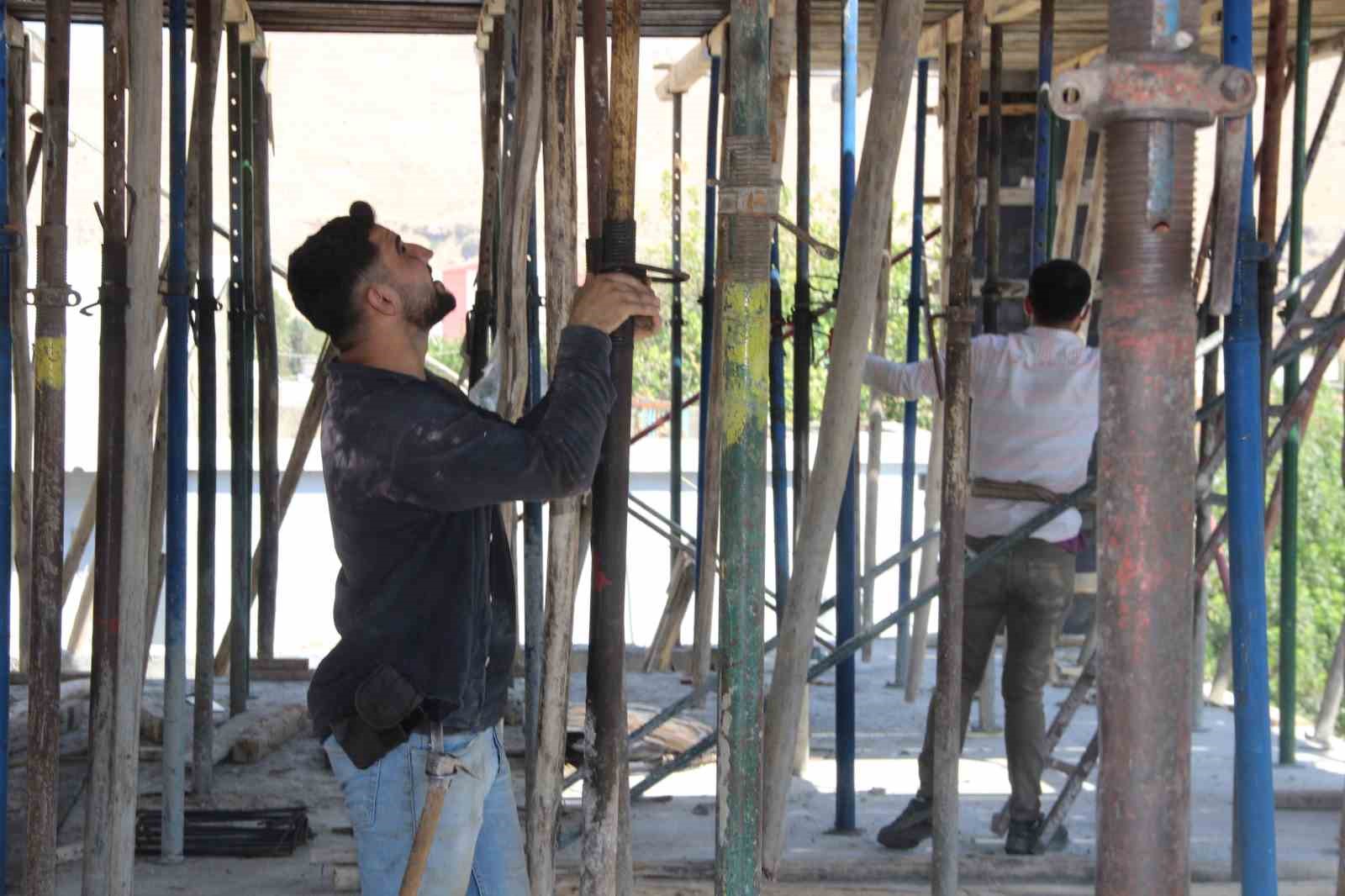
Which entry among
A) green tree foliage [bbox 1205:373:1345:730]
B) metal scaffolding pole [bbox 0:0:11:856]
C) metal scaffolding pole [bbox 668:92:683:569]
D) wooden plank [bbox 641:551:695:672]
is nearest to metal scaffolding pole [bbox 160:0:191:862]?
metal scaffolding pole [bbox 0:0:11:856]

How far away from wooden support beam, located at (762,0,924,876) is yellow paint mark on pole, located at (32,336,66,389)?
1734mm

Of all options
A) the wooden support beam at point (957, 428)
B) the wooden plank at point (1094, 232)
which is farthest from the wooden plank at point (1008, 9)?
the wooden support beam at point (957, 428)

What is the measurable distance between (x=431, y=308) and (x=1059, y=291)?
8.57 ft

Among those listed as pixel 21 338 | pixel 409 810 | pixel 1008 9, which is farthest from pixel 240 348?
pixel 409 810

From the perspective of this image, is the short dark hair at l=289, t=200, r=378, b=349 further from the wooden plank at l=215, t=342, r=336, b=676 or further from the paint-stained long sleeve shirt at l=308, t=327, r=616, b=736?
the wooden plank at l=215, t=342, r=336, b=676

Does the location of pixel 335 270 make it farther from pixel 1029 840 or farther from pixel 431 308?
pixel 1029 840

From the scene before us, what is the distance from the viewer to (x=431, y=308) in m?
3.21

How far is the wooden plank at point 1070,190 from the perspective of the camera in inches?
291

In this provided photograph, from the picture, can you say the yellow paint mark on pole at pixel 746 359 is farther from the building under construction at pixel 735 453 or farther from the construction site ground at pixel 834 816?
the construction site ground at pixel 834 816

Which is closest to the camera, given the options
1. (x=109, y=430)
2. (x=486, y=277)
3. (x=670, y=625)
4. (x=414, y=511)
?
(x=414, y=511)

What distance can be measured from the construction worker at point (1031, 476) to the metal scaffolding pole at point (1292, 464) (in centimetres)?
80

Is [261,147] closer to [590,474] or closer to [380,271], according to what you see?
[380,271]

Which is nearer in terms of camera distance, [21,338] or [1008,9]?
[1008,9]

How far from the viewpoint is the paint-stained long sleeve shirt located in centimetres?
288
